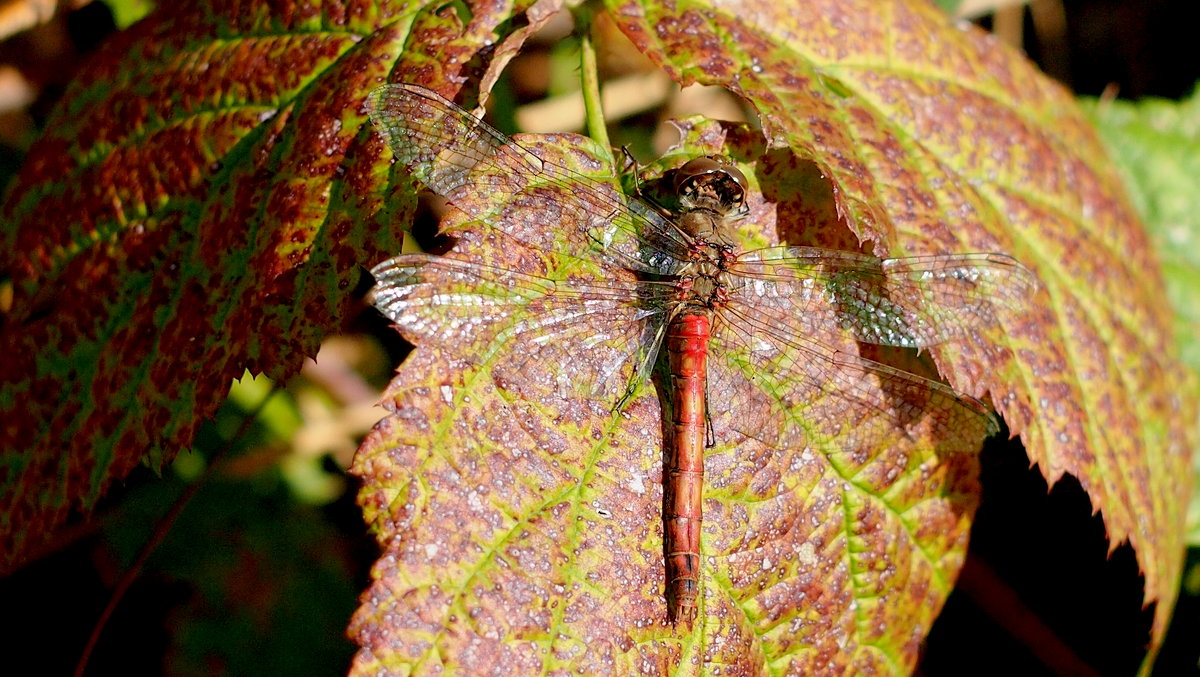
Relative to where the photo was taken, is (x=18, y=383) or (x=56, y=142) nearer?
(x=18, y=383)

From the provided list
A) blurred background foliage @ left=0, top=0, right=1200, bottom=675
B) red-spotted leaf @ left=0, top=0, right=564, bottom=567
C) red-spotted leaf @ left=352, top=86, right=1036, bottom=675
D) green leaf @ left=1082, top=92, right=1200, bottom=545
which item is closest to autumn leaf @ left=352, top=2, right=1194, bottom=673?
red-spotted leaf @ left=352, top=86, right=1036, bottom=675

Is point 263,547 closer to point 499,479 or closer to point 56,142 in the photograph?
point 56,142

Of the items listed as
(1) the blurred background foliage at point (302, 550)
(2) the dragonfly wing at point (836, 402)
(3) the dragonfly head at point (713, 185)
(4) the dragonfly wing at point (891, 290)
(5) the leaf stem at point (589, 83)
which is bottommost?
(1) the blurred background foliage at point (302, 550)

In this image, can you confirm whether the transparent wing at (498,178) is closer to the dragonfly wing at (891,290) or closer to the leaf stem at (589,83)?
the leaf stem at (589,83)

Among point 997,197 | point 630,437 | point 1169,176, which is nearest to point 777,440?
point 630,437

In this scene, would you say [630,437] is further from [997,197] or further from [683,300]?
[997,197]

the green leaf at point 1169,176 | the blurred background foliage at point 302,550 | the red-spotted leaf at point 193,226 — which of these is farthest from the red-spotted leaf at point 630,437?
the green leaf at point 1169,176

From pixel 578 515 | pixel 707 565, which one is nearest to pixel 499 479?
pixel 578 515
